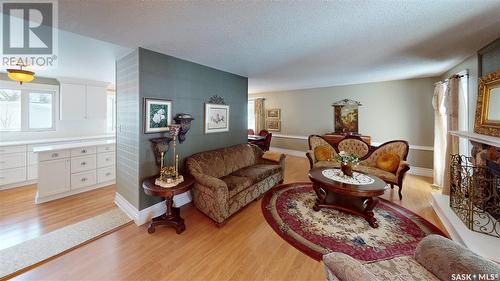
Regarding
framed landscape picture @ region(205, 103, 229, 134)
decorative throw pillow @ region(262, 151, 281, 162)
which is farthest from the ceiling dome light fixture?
decorative throw pillow @ region(262, 151, 281, 162)

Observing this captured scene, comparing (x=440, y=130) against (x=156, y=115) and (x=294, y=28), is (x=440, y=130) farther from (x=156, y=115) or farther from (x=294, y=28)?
(x=156, y=115)

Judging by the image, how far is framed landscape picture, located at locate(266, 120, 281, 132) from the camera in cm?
748

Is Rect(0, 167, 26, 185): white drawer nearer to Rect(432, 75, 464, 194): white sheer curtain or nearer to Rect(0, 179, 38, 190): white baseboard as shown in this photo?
Rect(0, 179, 38, 190): white baseboard

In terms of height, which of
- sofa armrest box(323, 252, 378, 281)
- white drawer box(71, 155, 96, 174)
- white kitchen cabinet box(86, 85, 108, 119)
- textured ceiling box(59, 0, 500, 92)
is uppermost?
textured ceiling box(59, 0, 500, 92)

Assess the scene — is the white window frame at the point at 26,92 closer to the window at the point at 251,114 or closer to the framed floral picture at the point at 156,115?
the framed floral picture at the point at 156,115

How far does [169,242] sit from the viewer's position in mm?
2252

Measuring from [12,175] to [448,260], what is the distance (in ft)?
21.6

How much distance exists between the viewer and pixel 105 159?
3924 mm

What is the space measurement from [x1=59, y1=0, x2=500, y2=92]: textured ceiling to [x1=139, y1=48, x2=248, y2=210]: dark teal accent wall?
0.25 m

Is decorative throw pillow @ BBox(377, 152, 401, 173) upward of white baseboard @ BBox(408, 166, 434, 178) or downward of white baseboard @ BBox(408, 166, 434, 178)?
upward

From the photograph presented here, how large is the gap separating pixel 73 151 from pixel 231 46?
348 centimetres

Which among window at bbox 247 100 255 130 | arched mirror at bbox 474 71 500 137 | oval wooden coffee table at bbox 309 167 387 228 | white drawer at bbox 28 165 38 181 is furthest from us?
window at bbox 247 100 255 130

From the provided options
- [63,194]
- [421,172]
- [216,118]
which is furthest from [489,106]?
[63,194]

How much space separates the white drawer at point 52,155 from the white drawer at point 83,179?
1.35 ft
